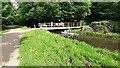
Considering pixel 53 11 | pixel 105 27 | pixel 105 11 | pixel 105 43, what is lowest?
pixel 105 11

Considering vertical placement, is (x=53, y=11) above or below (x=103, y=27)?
below

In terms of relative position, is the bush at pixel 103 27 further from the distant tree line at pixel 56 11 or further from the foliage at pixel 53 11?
the foliage at pixel 53 11

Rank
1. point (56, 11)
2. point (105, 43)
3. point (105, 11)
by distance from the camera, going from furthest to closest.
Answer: point (105, 11)
point (56, 11)
point (105, 43)

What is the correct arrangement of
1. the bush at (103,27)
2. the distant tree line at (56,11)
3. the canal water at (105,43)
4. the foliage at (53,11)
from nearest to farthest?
the canal water at (105,43)
the bush at (103,27)
the distant tree line at (56,11)
the foliage at (53,11)

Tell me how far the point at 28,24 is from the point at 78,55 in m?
35.7

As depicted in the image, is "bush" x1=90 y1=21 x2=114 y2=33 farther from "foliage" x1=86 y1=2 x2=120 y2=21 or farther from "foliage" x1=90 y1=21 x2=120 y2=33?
"foliage" x1=86 y1=2 x2=120 y2=21

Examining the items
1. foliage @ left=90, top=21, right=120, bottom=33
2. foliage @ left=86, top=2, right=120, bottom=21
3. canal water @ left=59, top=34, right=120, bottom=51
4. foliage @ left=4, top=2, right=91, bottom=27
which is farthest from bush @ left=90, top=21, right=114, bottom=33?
foliage @ left=4, top=2, right=91, bottom=27

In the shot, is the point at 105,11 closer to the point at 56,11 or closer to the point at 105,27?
the point at 56,11

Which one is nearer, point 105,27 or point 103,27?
point 103,27

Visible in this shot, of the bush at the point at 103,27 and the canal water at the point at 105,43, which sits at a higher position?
the canal water at the point at 105,43

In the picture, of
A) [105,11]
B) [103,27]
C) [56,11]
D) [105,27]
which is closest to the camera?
[103,27]

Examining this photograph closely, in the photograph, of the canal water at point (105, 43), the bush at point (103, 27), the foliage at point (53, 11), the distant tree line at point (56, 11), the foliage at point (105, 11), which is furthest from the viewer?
the foliage at point (53, 11)

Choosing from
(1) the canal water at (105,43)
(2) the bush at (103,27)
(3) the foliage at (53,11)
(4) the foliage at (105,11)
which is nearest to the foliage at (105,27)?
(2) the bush at (103,27)

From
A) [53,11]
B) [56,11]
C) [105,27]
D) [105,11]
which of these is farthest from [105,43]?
[105,11]
